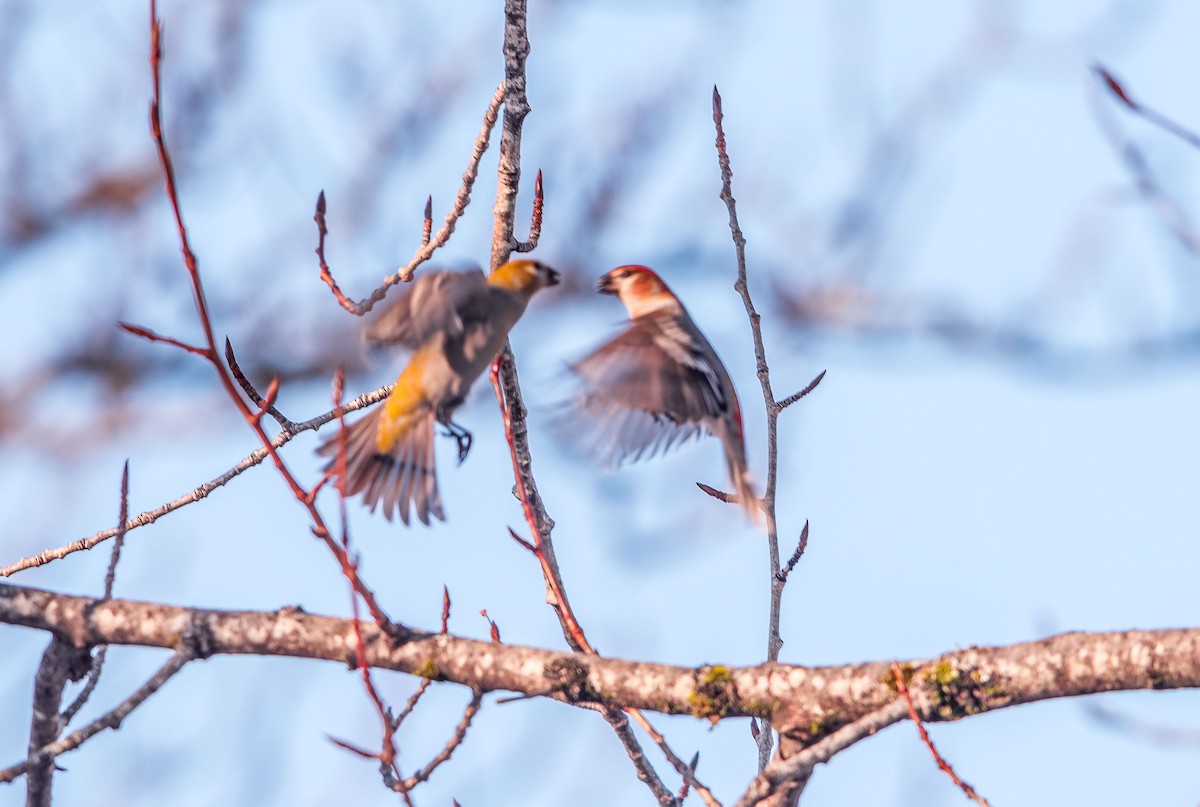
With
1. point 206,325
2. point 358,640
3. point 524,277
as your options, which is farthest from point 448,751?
point 524,277

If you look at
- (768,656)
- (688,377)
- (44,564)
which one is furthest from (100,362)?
(768,656)

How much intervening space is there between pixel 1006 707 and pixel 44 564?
105 inches

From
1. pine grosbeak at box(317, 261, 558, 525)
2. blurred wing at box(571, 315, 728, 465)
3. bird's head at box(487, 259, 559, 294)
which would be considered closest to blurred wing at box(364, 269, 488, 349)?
pine grosbeak at box(317, 261, 558, 525)

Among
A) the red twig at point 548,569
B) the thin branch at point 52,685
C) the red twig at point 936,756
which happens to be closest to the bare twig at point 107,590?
the thin branch at point 52,685

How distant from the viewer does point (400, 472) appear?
4602mm

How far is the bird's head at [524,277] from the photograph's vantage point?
4.61m

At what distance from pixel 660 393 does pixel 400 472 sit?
0.97m

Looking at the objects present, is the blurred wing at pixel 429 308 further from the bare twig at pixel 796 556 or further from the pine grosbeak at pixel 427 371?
the bare twig at pixel 796 556

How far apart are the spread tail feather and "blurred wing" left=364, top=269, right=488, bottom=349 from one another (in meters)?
0.33

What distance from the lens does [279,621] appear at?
10.3 ft

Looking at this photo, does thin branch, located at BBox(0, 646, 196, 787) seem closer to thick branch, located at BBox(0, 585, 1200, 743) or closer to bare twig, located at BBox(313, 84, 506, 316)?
thick branch, located at BBox(0, 585, 1200, 743)

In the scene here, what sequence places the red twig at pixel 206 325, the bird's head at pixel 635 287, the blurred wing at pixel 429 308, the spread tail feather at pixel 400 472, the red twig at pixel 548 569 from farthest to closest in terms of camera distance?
the bird's head at pixel 635 287 → the spread tail feather at pixel 400 472 → the blurred wing at pixel 429 308 → the red twig at pixel 548 569 → the red twig at pixel 206 325

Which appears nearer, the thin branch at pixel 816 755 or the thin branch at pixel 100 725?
the thin branch at pixel 816 755

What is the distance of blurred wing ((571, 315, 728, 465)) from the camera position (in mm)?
4395
